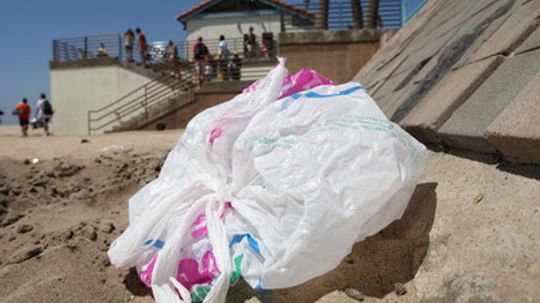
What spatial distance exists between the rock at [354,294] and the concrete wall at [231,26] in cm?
1728

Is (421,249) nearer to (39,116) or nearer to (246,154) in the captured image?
(246,154)

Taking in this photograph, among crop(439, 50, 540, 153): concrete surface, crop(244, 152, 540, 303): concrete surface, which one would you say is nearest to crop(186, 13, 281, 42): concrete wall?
crop(439, 50, 540, 153): concrete surface

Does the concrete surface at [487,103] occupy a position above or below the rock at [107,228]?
above

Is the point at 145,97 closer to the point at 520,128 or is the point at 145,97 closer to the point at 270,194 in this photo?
the point at 270,194

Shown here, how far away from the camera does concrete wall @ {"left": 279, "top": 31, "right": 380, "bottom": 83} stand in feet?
26.5

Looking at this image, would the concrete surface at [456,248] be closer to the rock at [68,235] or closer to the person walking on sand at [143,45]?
the rock at [68,235]

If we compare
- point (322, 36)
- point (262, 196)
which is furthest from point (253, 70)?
point (262, 196)

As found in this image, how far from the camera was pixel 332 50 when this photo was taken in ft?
26.7

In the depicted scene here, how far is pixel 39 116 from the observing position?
41.7 ft

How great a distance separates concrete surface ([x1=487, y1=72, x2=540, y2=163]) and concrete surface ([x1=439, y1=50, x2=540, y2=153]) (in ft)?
0.24

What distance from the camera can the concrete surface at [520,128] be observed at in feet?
4.23

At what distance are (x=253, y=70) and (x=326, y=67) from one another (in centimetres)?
608

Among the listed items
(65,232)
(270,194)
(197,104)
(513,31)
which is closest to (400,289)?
(270,194)

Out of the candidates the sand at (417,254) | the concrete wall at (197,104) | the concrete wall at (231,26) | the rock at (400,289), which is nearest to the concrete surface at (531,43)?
the sand at (417,254)
